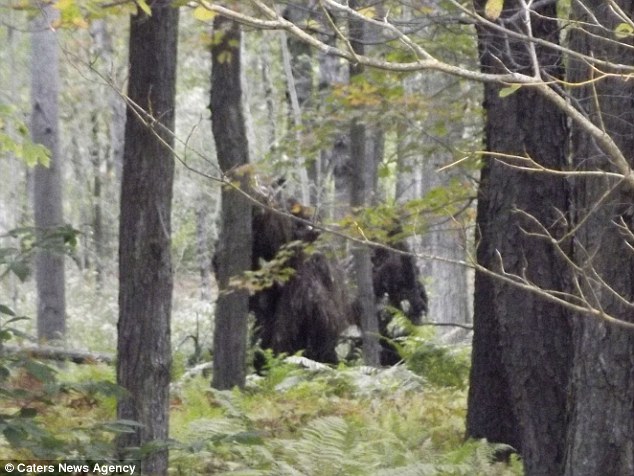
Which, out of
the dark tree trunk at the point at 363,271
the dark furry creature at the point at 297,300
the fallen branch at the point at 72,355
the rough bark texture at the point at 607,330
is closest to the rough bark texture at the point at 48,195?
the fallen branch at the point at 72,355

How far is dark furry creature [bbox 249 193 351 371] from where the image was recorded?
12.0m

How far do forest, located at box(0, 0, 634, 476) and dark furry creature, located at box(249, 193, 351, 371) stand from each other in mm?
29


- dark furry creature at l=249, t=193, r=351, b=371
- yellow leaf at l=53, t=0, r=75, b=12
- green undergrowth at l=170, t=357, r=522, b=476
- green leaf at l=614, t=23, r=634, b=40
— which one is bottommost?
green undergrowth at l=170, t=357, r=522, b=476

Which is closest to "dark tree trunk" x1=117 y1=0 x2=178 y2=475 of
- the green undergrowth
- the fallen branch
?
the green undergrowth

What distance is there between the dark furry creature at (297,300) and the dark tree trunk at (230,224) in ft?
6.61

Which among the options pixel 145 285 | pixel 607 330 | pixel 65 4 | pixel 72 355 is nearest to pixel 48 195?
pixel 72 355

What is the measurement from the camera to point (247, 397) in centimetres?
955

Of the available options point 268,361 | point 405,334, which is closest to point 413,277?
point 405,334

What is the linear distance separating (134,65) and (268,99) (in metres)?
15.2

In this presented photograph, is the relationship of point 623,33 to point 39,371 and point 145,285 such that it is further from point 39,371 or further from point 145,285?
point 145,285

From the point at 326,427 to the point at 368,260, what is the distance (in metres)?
5.39

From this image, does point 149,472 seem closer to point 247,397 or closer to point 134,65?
point 134,65

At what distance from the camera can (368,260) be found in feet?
40.1

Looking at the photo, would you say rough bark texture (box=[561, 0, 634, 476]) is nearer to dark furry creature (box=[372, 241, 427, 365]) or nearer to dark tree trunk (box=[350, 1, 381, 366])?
dark tree trunk (box=[350, 1, 381, 366])
